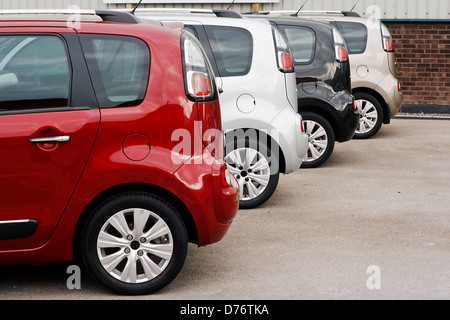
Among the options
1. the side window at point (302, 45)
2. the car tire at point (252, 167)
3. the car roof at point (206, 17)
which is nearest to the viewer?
the car tire at point (252, 167)

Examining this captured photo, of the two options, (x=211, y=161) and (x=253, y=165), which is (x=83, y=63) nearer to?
(x=211, y=161)

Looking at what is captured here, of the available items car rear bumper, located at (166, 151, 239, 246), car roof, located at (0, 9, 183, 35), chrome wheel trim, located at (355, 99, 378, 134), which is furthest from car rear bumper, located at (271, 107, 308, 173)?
chrome wheel trim, located at (355, 99, 378, 134)

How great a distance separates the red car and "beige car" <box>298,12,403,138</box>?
8.10 meters

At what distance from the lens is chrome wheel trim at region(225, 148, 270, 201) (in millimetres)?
8516

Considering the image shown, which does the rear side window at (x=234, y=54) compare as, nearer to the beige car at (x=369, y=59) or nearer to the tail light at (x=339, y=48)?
the tail light at (x=339, y=48)

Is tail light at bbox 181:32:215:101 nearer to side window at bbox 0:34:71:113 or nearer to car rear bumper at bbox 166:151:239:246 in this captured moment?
car rear bumper at bbox 166:151:239:246

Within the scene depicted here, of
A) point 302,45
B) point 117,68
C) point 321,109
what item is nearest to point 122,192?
point 117,68

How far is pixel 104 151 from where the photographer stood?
17.7 feet

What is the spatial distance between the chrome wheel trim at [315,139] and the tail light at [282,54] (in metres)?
2.35

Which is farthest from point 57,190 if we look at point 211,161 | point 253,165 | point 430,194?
point 430,194

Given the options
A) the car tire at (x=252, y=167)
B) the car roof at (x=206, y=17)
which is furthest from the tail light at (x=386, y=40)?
the car tire at (x=252, y=167)

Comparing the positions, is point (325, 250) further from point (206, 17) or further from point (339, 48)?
point (339, 48)

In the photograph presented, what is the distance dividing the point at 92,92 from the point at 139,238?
3.02ft

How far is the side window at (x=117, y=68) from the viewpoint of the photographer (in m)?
5.46
